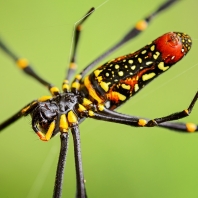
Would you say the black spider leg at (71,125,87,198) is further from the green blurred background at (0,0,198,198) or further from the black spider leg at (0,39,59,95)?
the green blurred background at (0,0,198,198)

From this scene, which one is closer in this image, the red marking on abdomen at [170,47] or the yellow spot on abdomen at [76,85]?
the red marking on abdomen at [170,47]

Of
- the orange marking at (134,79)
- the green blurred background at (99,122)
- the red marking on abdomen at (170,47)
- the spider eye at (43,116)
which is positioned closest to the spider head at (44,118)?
the spider eye at (43,116)

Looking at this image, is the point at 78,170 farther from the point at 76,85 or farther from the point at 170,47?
the point at 170,47

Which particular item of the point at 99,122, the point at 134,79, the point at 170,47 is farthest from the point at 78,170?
the point at 99,122

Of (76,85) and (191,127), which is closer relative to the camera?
(191,127)

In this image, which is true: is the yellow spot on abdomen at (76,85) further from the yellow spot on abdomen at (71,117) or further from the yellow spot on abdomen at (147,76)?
the yellow spot on abdomen at (147,76)

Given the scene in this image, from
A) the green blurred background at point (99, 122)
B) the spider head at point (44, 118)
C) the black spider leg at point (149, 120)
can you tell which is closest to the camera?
the black spider leg at point (149, 120)
